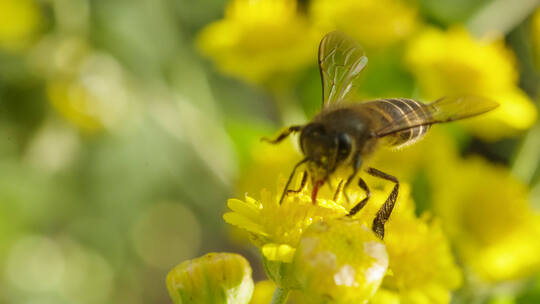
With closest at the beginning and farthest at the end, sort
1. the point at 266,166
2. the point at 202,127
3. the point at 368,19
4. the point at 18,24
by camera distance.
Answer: the point at 266,166 → the point at 368,19 → the point at 202,127 → the point at 18,24

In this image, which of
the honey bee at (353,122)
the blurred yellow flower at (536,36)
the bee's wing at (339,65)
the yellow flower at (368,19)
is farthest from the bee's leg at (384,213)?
the blurred yellow flower at (536,36)

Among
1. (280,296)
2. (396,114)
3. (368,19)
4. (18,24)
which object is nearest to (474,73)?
(368,19)

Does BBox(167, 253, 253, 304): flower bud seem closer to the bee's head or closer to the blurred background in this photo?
the bee's head

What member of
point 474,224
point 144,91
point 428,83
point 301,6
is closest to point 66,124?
point 144,91

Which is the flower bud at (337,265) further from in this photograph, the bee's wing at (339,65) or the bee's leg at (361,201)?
the bee's wing at (339,65)

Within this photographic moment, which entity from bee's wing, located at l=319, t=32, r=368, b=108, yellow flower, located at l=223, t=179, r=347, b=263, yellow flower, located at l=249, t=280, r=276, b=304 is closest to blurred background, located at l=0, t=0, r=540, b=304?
bee's wing, located at l=319, t=32, r=368, b=108

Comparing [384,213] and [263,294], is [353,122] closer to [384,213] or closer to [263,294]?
[384,213]
